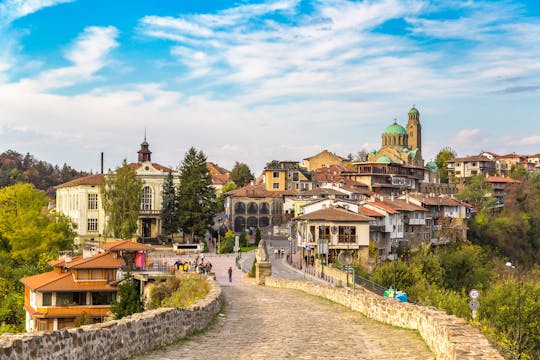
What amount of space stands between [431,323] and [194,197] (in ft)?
179

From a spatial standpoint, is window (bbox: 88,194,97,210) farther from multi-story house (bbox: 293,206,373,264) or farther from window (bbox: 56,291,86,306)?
window (bbox: 56,291,86,306)

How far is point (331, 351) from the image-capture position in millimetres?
12383

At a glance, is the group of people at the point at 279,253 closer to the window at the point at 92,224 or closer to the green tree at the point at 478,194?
the window at the point at 92,224

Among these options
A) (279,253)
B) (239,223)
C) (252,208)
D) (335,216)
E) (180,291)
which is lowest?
(180,291)

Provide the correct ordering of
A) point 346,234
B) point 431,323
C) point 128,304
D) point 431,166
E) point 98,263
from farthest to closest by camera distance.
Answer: point 431,166
point 346,234
point 98,263
point 128,304
point 431,323

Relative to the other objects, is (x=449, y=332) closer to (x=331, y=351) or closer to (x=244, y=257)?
(x=331, y=351)

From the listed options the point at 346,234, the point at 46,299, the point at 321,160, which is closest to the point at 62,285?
the point at 46,299

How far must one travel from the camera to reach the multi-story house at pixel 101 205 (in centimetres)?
6900

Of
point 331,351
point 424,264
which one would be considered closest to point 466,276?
point 424,264

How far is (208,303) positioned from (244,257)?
3666 cm

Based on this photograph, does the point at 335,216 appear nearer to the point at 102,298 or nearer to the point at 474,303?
the point at 102,298

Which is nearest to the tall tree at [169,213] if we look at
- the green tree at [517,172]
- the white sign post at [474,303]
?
the white sign post at [474,303]

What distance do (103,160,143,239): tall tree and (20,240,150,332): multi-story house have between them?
21468mm

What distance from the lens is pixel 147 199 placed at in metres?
70.4
